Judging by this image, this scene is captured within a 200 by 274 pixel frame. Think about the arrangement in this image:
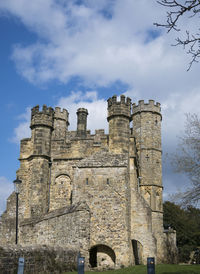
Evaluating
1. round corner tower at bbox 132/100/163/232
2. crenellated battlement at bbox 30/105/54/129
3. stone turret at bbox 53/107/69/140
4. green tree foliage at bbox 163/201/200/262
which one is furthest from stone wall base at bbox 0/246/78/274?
green tree foliage at bbox 163/201/200/262

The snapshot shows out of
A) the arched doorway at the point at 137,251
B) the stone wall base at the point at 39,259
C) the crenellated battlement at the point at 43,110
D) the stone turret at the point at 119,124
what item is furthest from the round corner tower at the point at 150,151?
the stone wall base at the point at 39,259

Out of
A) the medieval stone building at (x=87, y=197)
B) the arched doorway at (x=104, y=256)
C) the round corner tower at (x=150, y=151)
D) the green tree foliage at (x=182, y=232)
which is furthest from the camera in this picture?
the green tree foliage at (x=182, y=232)

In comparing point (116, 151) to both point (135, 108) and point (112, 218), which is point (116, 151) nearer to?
point (112, 218)

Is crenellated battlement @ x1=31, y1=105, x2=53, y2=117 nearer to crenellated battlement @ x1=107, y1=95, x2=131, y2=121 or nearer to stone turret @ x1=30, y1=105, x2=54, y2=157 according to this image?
stone turret @ x1=30, y1=105, x2=54, y2=157

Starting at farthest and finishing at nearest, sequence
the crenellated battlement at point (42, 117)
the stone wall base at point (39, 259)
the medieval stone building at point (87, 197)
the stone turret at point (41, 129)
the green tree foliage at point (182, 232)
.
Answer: the green tree foliage at point (182, 232)
the crenellated battlement at point (42, 117)
the stone turret at point (41, 129)
the medieval stone building at point (87, 197)
the stone wall base at point (39, 259)

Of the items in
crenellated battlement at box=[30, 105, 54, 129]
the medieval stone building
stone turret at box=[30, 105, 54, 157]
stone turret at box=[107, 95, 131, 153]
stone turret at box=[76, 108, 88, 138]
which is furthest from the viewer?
stone turret at box=[76, 108, 88, 138]

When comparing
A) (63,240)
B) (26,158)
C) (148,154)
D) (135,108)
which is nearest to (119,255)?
(63,240)

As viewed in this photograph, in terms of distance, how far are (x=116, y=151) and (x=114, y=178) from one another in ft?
6.83

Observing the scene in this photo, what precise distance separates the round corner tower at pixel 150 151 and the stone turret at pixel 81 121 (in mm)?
5525

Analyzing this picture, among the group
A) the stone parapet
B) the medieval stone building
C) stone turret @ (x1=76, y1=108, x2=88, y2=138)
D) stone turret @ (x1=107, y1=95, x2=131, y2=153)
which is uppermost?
the stone parapet

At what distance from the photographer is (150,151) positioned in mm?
30734

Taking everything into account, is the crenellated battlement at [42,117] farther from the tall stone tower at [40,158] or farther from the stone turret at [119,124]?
the stone turret at [119,124]

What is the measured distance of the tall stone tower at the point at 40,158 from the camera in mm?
21828

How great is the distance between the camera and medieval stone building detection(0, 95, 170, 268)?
60.6 feet
